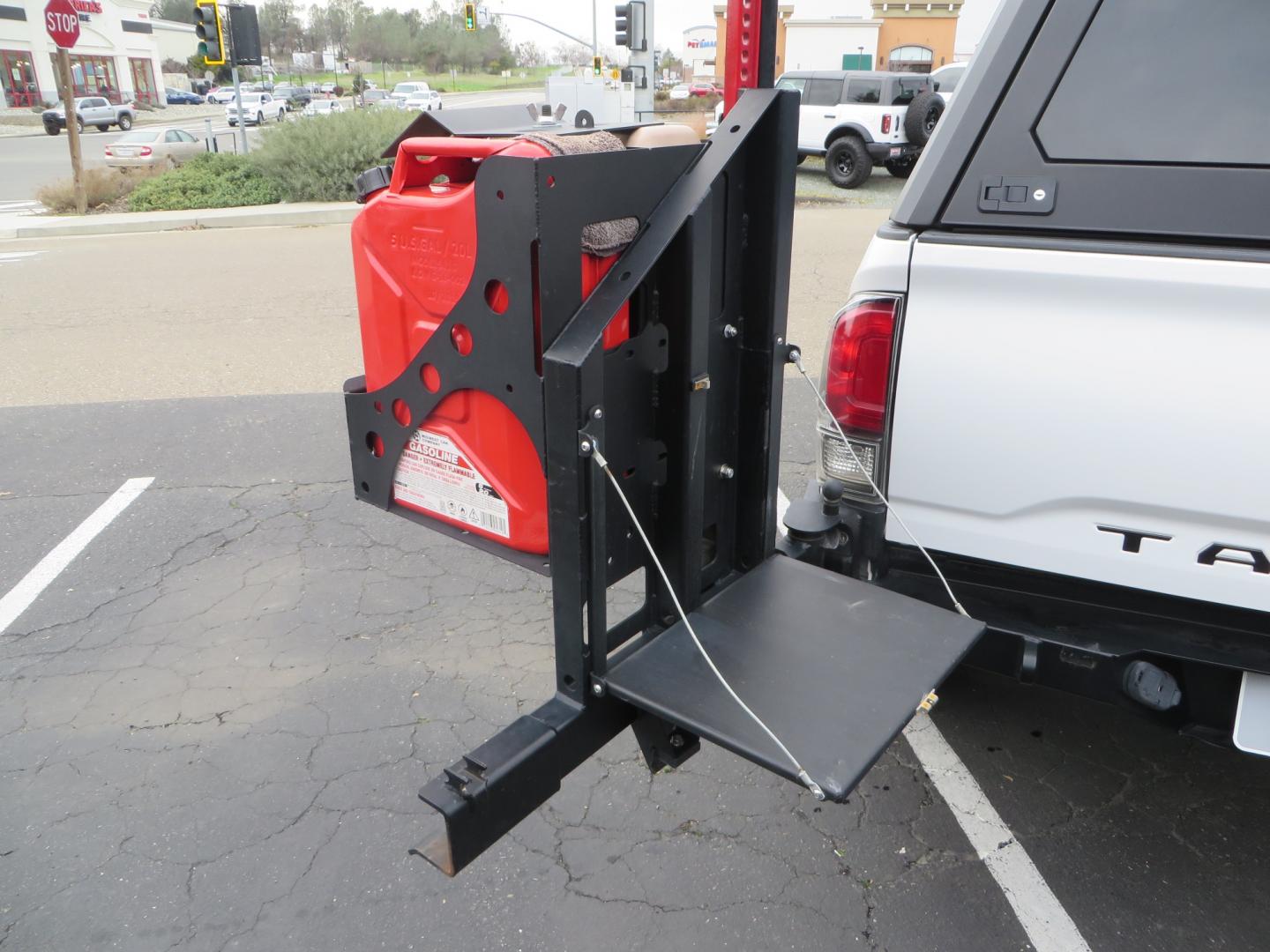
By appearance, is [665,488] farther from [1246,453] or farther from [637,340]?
[1246,453]

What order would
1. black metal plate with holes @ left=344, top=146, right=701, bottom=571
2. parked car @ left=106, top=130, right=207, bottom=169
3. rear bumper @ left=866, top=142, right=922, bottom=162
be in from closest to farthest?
black metal plate with holes @ left=344, top=146, right=701, bottom=571, rear bumper @ left=866, top=142, right=922, bottom=162, parked car @ left=106, top=130, right=207, bottom=169

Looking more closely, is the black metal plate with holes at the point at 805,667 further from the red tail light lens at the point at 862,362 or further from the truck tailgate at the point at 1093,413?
the red tail light lens at the point at 862,362

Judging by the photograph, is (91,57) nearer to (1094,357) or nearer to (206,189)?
(206,189)

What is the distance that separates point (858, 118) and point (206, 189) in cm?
1216

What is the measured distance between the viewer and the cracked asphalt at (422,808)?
2377 mm

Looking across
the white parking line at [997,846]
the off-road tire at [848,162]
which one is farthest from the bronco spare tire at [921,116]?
the white parking line at [997,846]

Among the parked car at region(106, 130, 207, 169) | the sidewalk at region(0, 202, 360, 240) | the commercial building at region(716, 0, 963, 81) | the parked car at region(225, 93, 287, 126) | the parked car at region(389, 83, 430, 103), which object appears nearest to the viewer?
the sidewalk at region(0, 202, 360, 240)

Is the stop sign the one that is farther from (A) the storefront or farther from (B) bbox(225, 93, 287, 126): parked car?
(A) the storefront

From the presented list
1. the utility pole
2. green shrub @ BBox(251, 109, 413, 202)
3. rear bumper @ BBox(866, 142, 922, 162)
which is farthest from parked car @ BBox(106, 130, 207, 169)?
rear bumper @ BBox(866, 142, 922, 162)

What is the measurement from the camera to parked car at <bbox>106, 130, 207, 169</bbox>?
22.6 meters

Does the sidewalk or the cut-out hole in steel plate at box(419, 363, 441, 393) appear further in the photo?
the sidewalk

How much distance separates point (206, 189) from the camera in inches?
708

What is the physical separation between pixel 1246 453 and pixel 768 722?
1043 millimetres

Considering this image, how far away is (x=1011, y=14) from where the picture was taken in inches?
84.6
